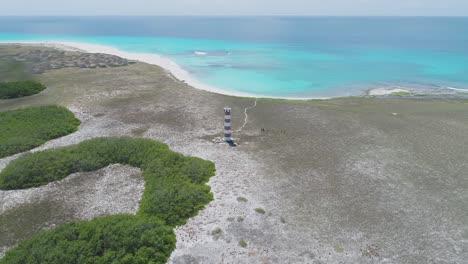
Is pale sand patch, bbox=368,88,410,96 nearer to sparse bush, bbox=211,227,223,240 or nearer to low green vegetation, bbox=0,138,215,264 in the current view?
low green vegetation, bbox=0,138,215,264

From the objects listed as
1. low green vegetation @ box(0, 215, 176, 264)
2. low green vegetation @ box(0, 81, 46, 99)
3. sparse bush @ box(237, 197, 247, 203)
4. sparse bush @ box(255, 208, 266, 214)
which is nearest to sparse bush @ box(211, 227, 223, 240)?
low green vegetation @ box(0, 215, 176, 264)

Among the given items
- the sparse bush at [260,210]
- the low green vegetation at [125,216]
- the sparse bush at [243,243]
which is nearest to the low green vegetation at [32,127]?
the low green vegetation at [125,216]

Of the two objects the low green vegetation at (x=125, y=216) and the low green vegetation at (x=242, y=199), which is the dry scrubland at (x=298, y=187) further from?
the low green vegetation at (x=125, y=216)

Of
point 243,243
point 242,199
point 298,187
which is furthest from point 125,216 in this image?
point 298,187

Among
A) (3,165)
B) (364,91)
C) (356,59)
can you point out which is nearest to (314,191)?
(3,165)

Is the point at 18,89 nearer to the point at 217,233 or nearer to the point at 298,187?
the point at 217,233

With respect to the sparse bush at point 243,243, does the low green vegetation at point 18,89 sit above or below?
above
